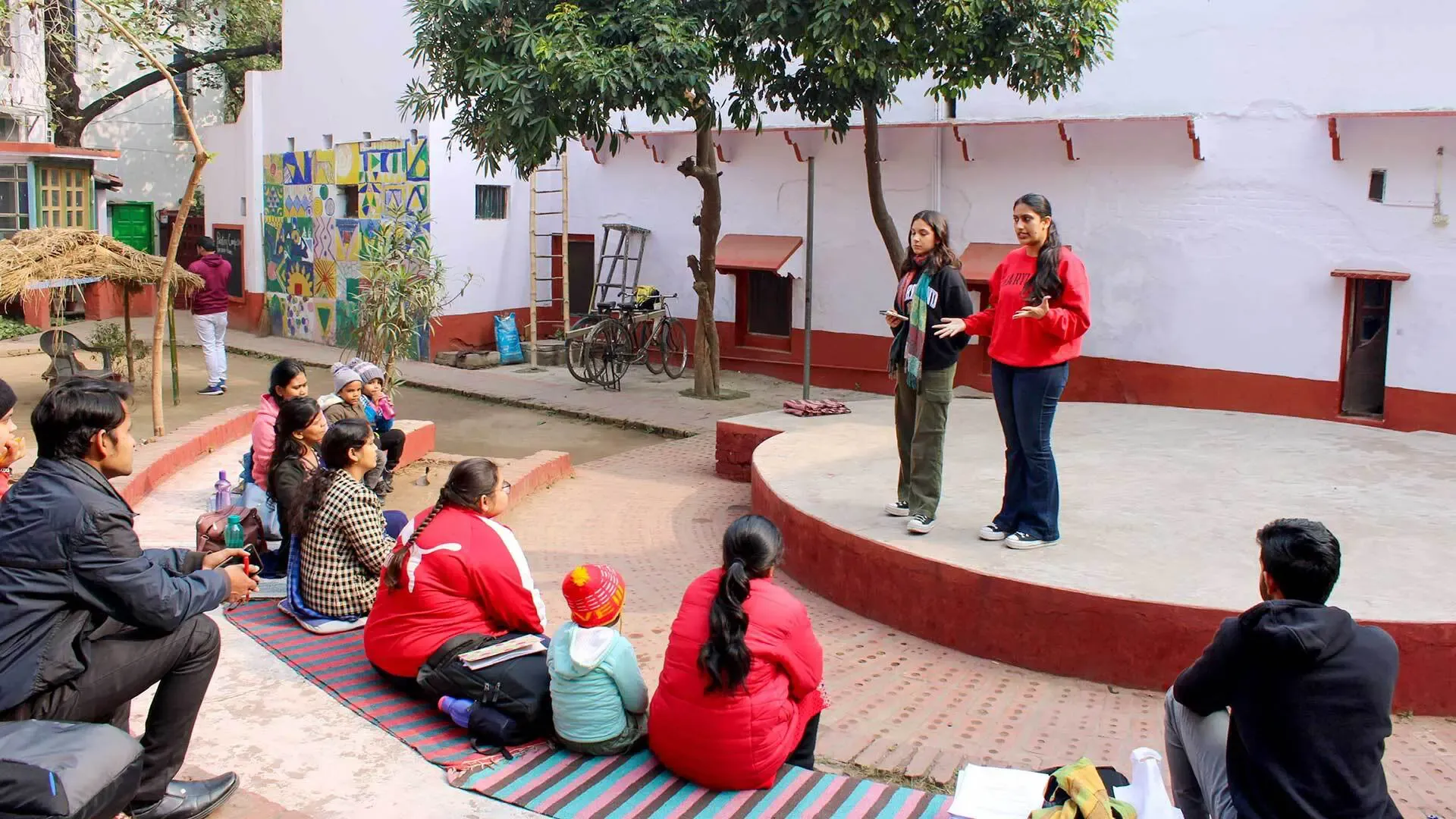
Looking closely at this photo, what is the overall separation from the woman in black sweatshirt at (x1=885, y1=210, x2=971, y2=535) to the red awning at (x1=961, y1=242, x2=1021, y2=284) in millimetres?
7522

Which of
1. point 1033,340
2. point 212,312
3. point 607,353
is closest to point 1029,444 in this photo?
point 1033,340

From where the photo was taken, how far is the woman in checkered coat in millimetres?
5355

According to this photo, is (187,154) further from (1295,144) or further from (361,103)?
(1295,144)

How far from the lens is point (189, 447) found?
964cm

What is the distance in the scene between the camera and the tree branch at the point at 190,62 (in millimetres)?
21500

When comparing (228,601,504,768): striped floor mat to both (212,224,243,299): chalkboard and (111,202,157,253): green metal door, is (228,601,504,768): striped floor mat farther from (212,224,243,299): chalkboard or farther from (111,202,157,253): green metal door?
(111,202,157,253): green metal door

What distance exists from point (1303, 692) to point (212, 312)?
511 inches

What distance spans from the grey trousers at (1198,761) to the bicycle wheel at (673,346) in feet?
44.2

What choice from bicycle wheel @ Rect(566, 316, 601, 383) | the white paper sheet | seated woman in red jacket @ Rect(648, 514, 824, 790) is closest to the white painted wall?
bicycle wheel @ Rect(566, 316, 601, 383)

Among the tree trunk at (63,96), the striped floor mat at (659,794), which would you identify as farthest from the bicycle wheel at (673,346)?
the striped floor mat at (659,794)

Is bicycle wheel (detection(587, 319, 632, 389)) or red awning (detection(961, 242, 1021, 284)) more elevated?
red awning (detection(961, 242, 1021, 284))

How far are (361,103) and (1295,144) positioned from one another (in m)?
12.5

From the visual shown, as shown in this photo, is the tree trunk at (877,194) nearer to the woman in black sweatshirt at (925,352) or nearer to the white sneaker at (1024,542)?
the woman in black sweatshirt at (925,352)

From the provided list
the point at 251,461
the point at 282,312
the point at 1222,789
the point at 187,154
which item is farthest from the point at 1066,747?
the point at 187,154
